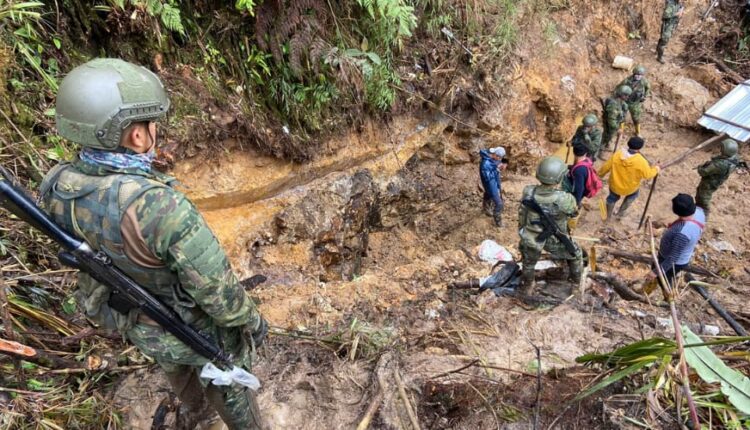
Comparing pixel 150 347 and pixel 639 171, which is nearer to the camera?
pixel 150 347

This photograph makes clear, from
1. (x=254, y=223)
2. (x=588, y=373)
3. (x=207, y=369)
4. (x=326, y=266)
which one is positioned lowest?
(x=326, y=266)

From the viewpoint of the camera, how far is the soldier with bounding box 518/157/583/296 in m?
4.40

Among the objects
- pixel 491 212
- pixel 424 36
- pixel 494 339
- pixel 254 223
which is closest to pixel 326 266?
pixel 254 223

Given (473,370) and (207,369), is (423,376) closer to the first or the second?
(473,370)

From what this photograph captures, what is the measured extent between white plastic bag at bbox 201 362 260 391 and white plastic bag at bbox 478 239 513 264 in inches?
188

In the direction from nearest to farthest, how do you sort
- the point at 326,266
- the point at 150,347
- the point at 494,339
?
the point at 150,347 < the point at 494,339 < the point at 326,266

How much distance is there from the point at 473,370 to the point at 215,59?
13.6ft

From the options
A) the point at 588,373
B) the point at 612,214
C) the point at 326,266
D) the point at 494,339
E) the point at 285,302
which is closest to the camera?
the point at 588,373

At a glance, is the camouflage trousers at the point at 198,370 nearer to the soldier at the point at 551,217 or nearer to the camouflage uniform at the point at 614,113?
the soldier at the point at 551,217

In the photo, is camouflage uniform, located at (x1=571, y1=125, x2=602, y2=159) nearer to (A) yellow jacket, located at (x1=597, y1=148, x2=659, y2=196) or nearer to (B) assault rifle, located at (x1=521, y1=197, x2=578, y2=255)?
(A) yellow jacket, located at (x1=597, y1=148, x2=659, y2=196)

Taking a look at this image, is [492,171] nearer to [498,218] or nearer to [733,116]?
[498,218]

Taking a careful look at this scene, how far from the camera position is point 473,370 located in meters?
3.15

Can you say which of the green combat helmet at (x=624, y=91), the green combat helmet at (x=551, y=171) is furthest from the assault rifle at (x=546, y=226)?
the green combat helmet at (x=624, y=91)

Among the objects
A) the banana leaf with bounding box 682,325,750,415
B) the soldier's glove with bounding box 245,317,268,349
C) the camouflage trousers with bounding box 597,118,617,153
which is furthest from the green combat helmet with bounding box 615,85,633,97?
the soldier's glove with bounding box 245,317,268,349
